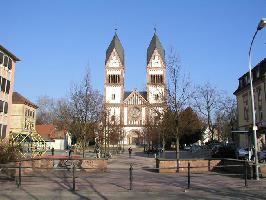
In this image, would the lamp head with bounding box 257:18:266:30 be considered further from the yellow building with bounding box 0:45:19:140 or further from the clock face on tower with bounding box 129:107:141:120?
the clock face on tower with bounding box 129:107:141:120

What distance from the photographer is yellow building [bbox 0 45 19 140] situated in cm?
4750

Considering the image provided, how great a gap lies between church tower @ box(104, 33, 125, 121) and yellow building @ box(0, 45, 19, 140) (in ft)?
161

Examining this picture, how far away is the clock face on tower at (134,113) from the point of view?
101062 millimetres

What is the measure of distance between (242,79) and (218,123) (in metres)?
16.6

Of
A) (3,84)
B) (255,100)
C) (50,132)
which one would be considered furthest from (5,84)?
(50,132)

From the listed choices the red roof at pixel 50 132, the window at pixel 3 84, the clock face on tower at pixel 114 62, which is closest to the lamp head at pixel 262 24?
the window at pixel 3 84

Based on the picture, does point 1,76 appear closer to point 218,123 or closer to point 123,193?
point 123,193

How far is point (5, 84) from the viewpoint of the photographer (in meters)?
48.8

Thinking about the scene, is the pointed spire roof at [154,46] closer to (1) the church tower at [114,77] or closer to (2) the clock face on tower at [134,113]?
(1) the church tower at [114,77]

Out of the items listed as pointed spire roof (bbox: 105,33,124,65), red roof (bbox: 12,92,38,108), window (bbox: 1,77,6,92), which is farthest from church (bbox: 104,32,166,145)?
window (bbox: 1,77,6,92)

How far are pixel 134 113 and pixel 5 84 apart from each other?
55667 millimetres

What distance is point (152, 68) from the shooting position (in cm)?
10175

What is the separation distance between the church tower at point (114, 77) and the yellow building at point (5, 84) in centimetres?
4893

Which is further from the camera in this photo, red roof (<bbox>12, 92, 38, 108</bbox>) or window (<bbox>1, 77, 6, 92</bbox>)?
red roof (<bbox>12, 92, 38, 108</bbox>)
